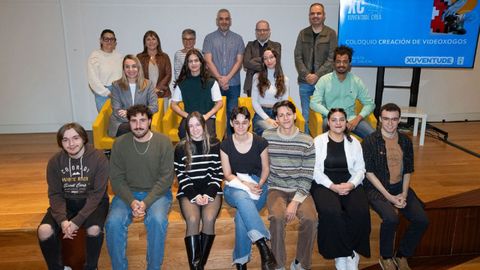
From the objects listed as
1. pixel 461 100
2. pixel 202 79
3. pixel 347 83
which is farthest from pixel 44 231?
pixel 461 100

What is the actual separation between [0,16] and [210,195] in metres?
4.16

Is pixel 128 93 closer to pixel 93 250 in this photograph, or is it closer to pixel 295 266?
pixel 93 250

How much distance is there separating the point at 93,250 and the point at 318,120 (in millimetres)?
2335

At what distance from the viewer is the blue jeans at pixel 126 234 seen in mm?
2664

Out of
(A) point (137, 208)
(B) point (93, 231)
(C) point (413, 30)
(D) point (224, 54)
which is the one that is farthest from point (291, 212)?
(C) point (413, 30)

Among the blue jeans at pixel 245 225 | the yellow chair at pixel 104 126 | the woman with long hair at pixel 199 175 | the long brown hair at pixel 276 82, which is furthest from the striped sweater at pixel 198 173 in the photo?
the long brown hair at pixel 276 82

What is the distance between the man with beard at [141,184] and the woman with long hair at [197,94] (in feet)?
2.89

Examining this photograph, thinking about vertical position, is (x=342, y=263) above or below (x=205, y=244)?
below

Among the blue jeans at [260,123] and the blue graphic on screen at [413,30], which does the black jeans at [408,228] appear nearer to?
the blue jeans at [260,123]

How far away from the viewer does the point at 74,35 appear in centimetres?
514

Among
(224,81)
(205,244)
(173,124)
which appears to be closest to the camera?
(205,244)

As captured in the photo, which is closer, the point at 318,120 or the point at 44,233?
the point at 44,233

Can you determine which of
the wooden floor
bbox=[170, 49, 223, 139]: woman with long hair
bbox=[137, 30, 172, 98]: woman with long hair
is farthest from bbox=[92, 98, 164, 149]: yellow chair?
the wooden floor

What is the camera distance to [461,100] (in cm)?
592
